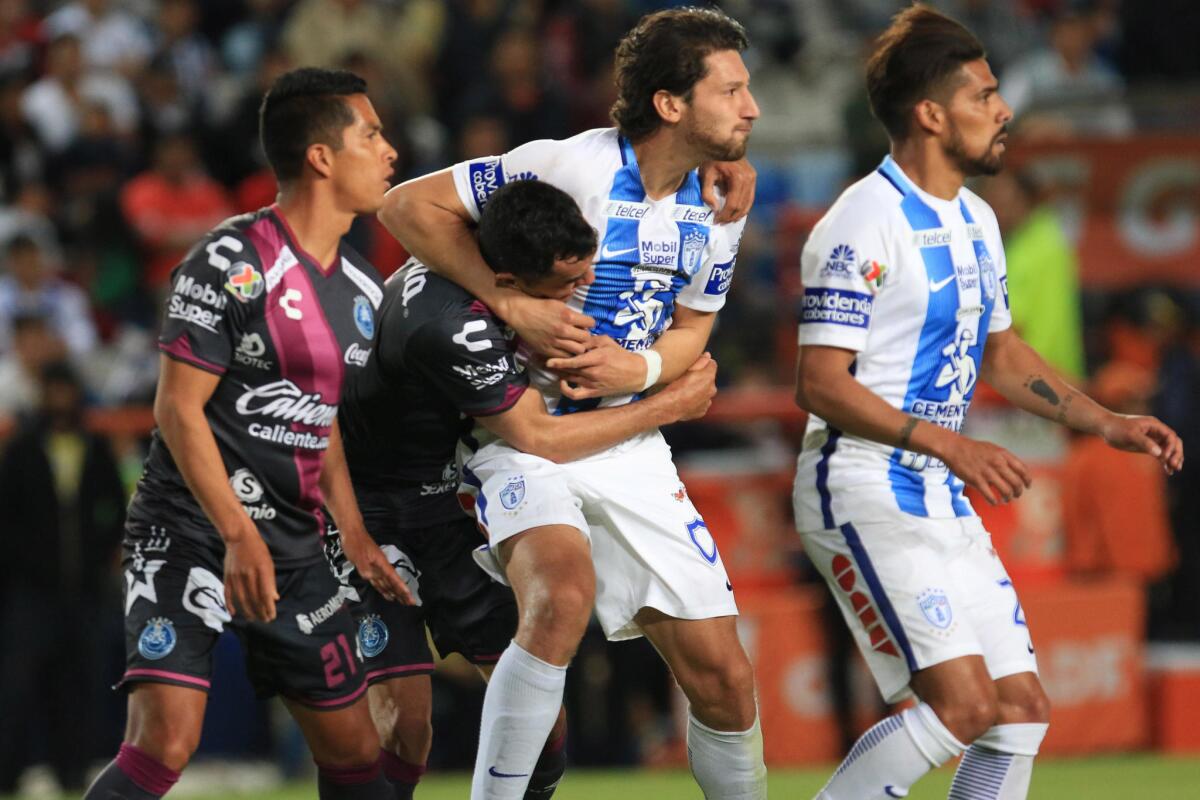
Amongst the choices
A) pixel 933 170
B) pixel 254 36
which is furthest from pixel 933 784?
pixel 254 36

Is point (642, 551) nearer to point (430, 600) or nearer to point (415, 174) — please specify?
point (430, 600)

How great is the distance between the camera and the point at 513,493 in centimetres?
Answer: 525

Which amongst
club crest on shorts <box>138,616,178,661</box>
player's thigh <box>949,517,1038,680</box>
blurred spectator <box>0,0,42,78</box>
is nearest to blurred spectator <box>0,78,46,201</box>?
blurred spectator <box>0,0,42,78</box>

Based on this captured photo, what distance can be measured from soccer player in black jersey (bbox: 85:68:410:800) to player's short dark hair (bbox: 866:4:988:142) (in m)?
1.58

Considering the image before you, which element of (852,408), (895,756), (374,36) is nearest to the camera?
(895,756)

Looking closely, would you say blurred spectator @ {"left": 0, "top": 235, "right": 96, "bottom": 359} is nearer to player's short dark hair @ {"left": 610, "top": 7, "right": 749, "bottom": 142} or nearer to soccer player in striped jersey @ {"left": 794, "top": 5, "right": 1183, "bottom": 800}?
player's short dark hair @ {"left": 610, "top": 7, "right": 749, "bottom": 142}

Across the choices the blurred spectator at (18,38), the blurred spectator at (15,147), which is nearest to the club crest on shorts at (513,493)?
the blurred spectator at (15,147)

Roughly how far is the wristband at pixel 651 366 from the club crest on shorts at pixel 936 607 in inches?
39.2

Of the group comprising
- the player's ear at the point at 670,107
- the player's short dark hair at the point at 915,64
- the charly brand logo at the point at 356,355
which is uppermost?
the player's short dark hair at the point at 915,64

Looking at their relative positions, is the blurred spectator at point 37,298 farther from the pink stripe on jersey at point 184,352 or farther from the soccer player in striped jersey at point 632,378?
the pink stripe on jersey at point 184,352

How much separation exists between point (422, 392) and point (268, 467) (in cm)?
58

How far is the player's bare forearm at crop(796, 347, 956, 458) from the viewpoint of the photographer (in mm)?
5340

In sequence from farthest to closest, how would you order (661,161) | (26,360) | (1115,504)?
(26,360) → (1115,504) → (661,161)

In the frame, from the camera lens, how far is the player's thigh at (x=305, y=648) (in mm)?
5191
